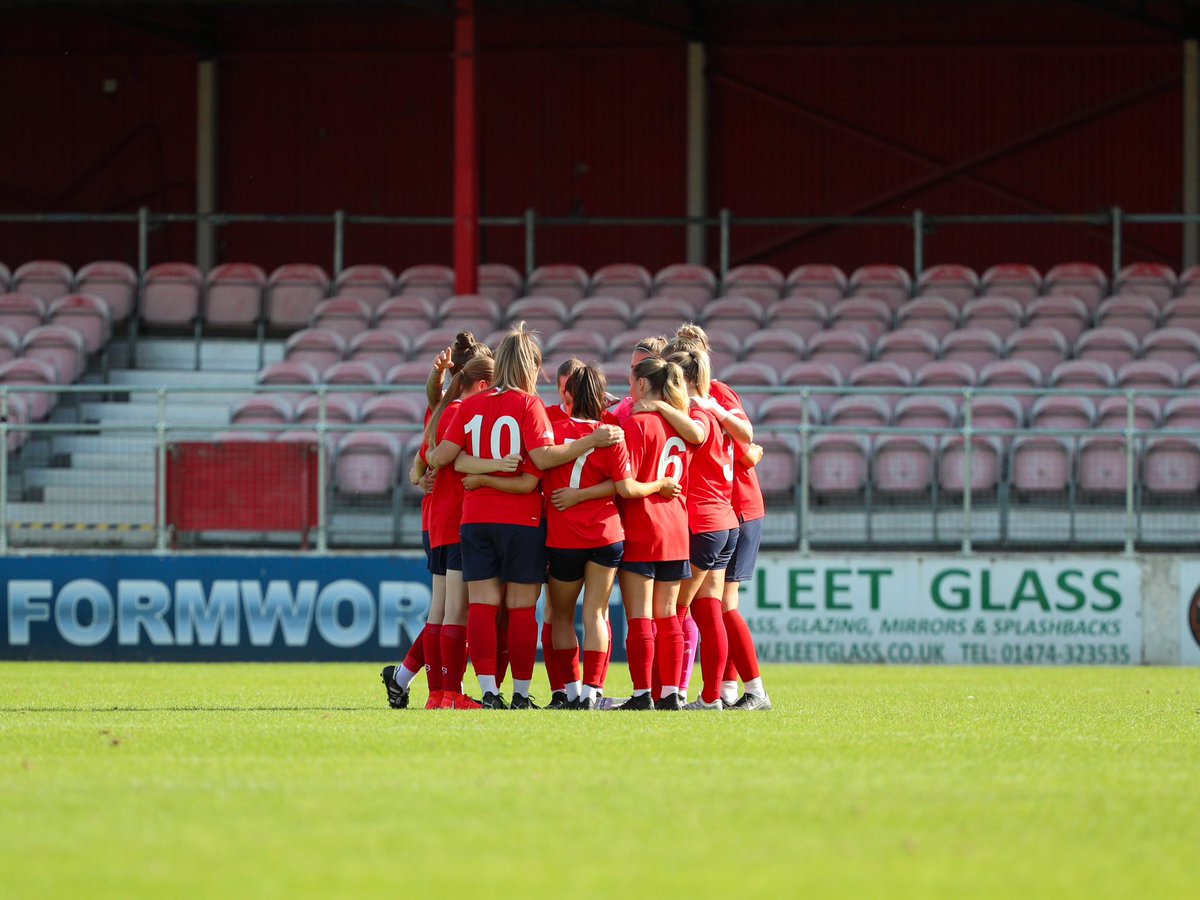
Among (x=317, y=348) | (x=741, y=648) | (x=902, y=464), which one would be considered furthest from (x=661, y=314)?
(x=741, y=648)

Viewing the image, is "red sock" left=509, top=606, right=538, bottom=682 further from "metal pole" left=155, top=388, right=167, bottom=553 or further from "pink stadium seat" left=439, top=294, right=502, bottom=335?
"pink stadium seat" left=439, top=294, right=502, bottom=335

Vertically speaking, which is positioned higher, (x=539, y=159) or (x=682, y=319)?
(x=539, y=159)

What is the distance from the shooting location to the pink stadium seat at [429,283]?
21.8m

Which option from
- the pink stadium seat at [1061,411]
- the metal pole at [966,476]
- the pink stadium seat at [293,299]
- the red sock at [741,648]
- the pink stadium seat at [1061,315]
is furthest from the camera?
the pink stadium seat at [293,299]

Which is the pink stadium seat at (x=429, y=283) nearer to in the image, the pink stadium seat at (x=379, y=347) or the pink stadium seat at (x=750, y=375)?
the pink stadium seat at (x=379, y=347)

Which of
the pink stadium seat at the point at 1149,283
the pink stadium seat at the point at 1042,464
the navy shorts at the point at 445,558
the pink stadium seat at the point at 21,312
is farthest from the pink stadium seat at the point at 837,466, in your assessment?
the pink stadium seat at the point at 21,312

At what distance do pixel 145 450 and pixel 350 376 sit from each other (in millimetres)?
3225

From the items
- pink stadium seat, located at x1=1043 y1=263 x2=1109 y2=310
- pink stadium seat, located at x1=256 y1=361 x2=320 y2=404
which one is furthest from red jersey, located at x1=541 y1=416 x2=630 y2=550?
pink stadium seat, located at x1=1043 y1=263 x2=1109 y2=310

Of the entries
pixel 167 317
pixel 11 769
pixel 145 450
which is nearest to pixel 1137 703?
pixel 11 769

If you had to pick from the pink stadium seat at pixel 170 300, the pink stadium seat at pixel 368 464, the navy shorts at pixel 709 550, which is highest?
the pink stadium seat at pixel 170 300

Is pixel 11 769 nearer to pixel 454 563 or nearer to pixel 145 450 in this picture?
pixel 454 563

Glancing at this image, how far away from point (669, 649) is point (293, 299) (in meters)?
13.8

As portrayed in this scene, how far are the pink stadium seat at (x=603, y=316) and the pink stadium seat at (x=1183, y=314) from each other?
5.87m

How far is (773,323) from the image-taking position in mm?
20203
